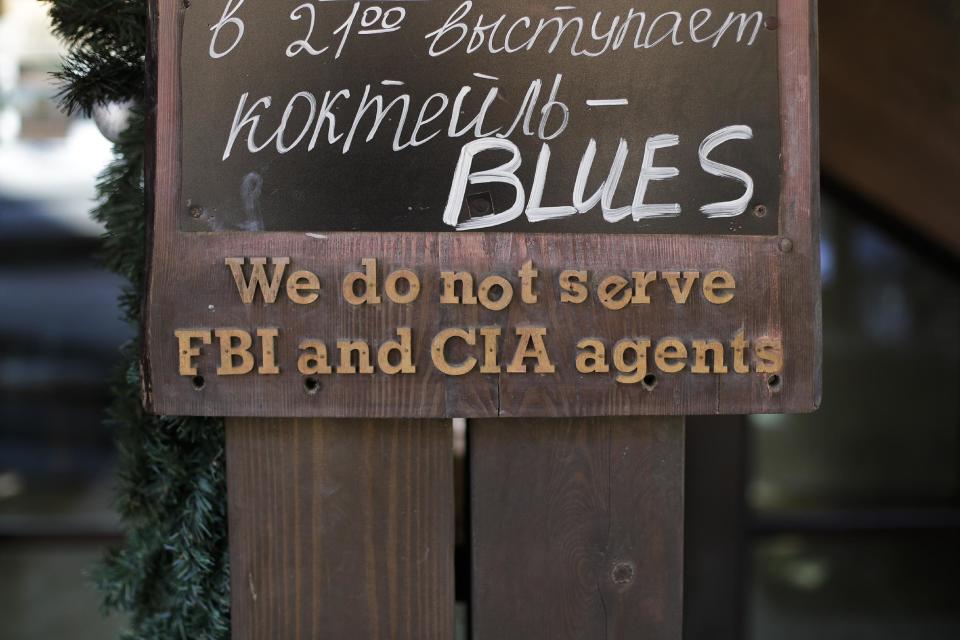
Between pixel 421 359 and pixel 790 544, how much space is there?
235 centimetres

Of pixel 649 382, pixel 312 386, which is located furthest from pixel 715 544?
pixel 312 386

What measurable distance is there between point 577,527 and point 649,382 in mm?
263

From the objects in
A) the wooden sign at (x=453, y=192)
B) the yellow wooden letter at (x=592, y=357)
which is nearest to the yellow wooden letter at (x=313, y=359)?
the wooden sign at (x=453, y=192)

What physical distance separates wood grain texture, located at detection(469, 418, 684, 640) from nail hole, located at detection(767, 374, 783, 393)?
149 millimetres

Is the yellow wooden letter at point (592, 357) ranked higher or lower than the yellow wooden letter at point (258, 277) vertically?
lower

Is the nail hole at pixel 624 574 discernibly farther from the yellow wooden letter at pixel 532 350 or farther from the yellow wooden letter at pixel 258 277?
Result: the yellow wooden letter at pixel 258 277

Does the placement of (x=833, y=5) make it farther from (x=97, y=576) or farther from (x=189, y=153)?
(x=97, y=576)

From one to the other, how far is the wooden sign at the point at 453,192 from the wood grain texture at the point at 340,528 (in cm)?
9

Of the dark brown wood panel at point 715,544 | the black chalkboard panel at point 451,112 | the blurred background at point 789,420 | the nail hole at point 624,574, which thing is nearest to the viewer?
the black chalkboard panel at point 451,112

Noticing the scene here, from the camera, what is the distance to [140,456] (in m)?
1.32

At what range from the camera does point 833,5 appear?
2240mm

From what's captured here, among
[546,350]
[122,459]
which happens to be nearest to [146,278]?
[122,459]

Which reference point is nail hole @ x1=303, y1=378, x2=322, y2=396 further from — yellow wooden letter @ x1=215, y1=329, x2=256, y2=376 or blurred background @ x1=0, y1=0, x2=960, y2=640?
blurred background @ x1=0, y1=0, x2=960, y2=640

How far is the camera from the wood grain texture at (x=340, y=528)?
1207 millimetres
